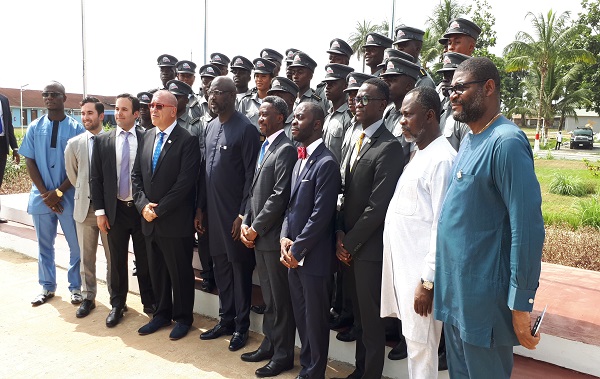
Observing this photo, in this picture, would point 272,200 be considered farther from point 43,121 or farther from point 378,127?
point 43,121

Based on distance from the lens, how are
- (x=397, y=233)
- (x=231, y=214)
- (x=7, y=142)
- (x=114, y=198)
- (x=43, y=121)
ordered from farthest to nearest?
(x=7, y=142) → (x=43, y=121) → (x=114, y=198) → (x=231, y=214) → (x=397, y=233)

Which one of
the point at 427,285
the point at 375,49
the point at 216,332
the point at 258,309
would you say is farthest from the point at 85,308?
the point at 375,49

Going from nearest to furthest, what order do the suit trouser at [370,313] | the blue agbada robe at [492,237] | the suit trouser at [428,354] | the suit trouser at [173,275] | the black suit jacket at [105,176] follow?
the blue agbada robe at [492,237] < the suit trouser at [428,354] < the suit trouser at [370,313] < the suit trouser at [173,275] < the black suit jacket at [105,176]

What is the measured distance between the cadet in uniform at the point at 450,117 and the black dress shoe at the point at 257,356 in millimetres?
2338

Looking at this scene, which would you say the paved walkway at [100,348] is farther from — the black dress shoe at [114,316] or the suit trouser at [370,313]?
the suit trouser at [370,313]

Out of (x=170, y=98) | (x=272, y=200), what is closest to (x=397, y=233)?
(x=272, y=200)

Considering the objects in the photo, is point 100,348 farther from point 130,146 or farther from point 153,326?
point 130,146

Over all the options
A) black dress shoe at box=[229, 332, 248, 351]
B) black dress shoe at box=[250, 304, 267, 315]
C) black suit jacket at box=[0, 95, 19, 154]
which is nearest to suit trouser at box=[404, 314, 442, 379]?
black dress shoe at box=[229, 332, 248, 351]

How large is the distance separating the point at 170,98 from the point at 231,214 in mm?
1282

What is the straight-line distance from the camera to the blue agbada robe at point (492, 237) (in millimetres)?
2207

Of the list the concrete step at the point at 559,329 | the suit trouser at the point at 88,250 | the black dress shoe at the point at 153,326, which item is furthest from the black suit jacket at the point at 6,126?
the black dress shoe at the point at 153,326

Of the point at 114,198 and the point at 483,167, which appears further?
the point at 114,198

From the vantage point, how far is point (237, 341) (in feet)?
14.7

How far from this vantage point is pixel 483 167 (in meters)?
2.39
